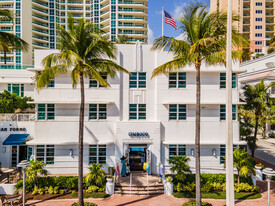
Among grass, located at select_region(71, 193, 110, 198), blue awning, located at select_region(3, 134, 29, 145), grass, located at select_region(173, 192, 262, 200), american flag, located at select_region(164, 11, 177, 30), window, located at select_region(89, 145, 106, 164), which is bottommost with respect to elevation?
grass, located at select_region(173, 192, 262, 200)

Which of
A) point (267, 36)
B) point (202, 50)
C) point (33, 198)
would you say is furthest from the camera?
point (267, 36)

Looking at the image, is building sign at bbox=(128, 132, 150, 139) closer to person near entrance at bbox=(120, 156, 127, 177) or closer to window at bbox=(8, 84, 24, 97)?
person near entrance at bbox=(120, 156, 127, 177)

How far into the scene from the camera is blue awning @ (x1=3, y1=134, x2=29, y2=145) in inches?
655

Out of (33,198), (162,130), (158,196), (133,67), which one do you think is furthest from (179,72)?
(33,198)

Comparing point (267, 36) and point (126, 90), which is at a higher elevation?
point (267, 36)

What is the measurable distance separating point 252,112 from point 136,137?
1299 centimetres

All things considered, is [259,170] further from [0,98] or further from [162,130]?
[0,98]

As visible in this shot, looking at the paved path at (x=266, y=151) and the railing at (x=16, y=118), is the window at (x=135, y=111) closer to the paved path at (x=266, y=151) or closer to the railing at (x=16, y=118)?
the railing at (x=16, y=118)

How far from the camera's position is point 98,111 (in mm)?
17062

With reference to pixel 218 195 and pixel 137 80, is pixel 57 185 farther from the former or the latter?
pixel 218 195

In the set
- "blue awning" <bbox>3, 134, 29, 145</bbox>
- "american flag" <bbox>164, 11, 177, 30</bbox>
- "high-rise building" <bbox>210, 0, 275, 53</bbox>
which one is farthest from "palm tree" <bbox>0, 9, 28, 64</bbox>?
"high-rise building" <bbox>210, 0, 275, 53</bbox>

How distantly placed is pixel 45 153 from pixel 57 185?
346 centimetres

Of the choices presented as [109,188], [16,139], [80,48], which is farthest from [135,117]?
[16,139]

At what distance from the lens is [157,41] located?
11633mm
